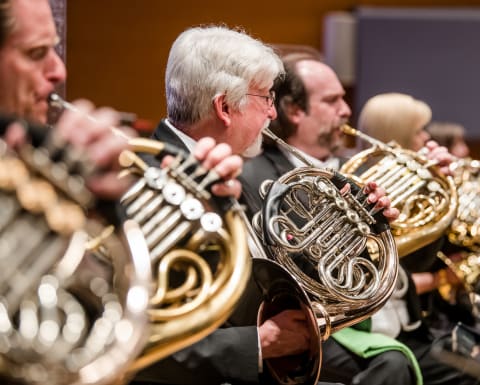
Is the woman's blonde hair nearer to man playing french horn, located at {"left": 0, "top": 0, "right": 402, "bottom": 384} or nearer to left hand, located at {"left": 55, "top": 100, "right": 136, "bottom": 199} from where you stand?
man playing french horn, located at {"left": 0, "top": 0, "right": 402, "bottom": 384}

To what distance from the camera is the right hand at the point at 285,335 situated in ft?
7.01

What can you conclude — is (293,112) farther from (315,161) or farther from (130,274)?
(130,274)

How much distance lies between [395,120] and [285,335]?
1824 mm

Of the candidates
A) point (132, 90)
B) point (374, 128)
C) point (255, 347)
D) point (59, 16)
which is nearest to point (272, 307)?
point (255, 347)

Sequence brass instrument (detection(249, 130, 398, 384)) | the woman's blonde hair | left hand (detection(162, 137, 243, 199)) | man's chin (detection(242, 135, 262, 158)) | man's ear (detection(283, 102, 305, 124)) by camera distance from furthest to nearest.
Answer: the woman's blonde hair, man's ear (detection(283, 102, 305, 124)), man's chin (detection(242, 135, 262, 158)), brass instrument (detection(249, 130, 398, 384)), left hand (detection(162, 137, 243, 199))

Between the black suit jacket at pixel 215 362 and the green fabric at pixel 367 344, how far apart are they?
0.75 meters

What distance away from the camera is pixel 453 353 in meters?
3.31

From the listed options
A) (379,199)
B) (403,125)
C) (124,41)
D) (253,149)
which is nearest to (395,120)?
(403,125)

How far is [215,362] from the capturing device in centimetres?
211

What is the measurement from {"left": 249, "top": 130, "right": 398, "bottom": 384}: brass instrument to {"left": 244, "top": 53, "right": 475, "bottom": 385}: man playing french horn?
413 mm

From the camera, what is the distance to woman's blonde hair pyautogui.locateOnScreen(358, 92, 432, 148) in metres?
3.76

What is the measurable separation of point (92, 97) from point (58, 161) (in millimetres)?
4291

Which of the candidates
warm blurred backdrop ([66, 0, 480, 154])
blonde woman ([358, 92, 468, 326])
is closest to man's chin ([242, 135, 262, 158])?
blonde woman ([358, 92, 468, 326])

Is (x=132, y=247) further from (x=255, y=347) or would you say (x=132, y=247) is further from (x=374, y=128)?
(x=374, y=128)
